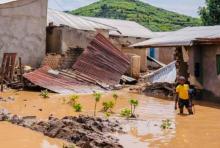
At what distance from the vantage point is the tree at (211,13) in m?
31.4

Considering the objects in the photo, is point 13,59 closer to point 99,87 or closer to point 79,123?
point 99,87

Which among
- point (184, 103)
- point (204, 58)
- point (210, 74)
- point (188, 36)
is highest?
point (188, 36)

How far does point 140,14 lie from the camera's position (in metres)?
55.5

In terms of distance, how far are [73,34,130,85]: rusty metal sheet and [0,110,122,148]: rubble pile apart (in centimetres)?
1008

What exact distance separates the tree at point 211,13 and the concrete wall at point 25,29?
48.8 feet

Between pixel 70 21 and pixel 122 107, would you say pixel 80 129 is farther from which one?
pixel 70 21

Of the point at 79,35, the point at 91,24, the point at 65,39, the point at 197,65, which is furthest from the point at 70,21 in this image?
the point at 197,65

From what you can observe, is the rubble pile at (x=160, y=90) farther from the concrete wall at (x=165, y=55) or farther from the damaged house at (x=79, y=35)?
the concrete wall at (x=165, y=55)

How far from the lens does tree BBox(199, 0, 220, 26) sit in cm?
3142

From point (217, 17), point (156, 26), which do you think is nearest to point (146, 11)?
point (156, 26)

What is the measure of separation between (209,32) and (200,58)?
1.22 m

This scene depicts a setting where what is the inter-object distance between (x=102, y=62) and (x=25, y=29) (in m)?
4.28

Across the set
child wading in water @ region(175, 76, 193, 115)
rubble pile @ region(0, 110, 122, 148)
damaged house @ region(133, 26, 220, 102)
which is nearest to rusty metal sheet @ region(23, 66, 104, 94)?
damaged house @ region(133, 26, 220, 102)

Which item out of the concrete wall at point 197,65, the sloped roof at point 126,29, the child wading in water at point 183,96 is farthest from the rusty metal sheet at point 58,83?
the sloped roof at point 126,29
